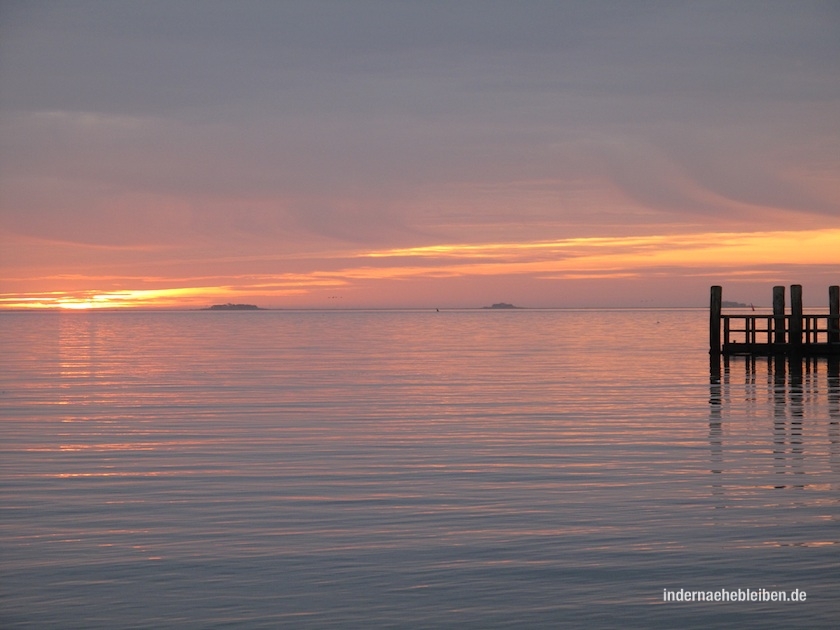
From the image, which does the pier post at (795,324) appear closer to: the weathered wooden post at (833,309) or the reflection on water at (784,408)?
the reflection on water at (784,408)

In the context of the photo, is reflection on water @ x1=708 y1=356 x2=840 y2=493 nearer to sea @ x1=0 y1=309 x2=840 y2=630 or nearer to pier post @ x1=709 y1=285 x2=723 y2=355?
sea @ x1=0 y1=309 x2=840 y2=630

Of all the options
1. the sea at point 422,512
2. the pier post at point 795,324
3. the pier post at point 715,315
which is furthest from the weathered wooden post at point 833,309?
the sea at point 422,512

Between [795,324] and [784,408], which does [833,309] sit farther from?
[784,408]

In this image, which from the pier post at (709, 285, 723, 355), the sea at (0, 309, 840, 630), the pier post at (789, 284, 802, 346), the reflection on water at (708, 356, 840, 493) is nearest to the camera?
the sea at (0, 309, 840, 630)

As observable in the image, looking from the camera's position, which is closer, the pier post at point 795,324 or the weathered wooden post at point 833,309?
the pier post at point 795,324

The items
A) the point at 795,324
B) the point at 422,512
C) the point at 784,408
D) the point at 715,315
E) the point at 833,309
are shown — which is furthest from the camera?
the point at 715,315

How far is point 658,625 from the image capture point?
9141 mm

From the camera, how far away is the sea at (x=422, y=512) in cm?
973

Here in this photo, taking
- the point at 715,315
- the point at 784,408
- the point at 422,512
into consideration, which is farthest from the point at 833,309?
the point at 422,512

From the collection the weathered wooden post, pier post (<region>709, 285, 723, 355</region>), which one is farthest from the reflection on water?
the weathered wooden post

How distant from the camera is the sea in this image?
9.73 metres

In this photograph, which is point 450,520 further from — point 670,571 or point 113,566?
point 113,566

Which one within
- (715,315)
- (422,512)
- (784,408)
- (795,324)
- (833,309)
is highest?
(833,309)

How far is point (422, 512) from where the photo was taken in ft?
45.1
